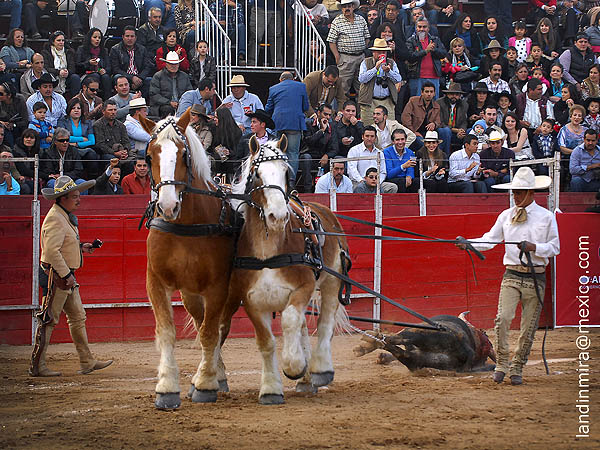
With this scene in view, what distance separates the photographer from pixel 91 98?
14555mm

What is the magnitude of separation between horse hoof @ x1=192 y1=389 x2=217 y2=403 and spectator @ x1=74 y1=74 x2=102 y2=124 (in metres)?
7.80

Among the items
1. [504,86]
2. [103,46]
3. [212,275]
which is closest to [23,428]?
[212,275]

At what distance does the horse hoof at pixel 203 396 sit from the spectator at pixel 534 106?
11.5 metres

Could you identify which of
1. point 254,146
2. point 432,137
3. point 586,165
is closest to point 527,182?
point 254,146

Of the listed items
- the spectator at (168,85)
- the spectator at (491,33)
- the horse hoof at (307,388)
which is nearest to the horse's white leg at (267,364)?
the horse hoof at (307,388)

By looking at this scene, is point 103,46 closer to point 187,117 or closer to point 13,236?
point 13,236

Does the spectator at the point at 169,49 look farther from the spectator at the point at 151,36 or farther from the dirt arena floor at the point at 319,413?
the dirt arena floor at the point at 319,413

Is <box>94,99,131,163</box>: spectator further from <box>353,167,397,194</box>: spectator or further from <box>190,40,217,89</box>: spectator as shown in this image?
<box>353,167,397,194</box>: spectator

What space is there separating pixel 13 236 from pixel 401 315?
5570 millimetres

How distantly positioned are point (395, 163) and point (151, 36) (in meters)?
5.56

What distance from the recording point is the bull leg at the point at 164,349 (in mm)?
6969

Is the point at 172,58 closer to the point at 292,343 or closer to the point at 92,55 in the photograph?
the point at 92,55

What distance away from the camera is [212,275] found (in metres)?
7.22

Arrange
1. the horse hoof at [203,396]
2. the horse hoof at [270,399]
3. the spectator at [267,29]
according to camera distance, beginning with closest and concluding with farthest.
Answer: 1. the horse hoof at [270,399]
2. the horse hoof at [203,396]
3. the spectator at [267,29]
